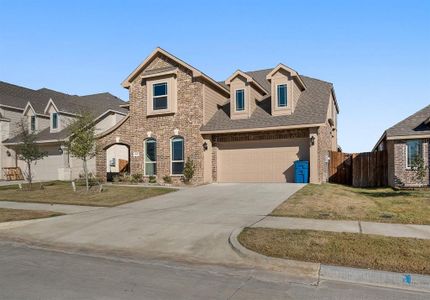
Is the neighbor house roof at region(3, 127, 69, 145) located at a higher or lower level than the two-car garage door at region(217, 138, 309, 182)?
higher

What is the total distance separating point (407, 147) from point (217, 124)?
10.5 metres

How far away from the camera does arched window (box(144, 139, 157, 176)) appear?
23547mm

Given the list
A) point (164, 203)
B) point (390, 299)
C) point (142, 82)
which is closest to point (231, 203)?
point (164, 203)

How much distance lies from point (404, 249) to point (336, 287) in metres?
2.39

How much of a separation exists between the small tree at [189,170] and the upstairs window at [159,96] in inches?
151

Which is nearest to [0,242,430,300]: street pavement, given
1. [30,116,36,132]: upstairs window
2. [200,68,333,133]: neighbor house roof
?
[200,68,333,133]: neighbor house roof

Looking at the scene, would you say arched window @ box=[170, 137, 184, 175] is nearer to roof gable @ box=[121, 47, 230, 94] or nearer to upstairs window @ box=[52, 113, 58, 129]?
roof gable @ box=[121, 47, 230, 94]

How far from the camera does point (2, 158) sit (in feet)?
107

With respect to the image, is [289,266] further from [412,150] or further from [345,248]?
[412,150]

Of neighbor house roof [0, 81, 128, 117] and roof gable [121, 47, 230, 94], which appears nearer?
roof gable [121, 47, 230, 94]

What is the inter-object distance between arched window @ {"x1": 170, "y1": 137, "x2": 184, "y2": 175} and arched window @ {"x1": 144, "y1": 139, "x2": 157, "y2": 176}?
3.91 feet

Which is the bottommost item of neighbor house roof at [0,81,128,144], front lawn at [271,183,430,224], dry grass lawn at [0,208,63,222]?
dry grass lawn at [0,208,63,222]

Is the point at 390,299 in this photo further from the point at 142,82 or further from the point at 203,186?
the point at 142,82

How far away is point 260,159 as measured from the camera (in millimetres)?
22062
